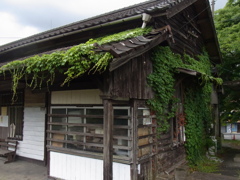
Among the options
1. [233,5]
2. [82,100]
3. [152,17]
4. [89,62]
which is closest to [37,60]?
[89,62]

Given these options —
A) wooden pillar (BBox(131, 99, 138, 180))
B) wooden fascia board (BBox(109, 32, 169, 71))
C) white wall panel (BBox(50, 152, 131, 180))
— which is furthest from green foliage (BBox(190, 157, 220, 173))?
wooden fascia board (BBox(109, 32, 169, 71))

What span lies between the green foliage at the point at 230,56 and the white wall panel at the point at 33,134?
35.1 feet

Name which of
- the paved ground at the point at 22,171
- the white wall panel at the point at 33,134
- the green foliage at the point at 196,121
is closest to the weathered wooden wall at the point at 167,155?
the green foliage at the point at 196,121

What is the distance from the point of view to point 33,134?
7938mm

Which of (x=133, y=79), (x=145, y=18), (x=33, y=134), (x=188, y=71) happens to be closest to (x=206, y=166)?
(x=188, y=71)

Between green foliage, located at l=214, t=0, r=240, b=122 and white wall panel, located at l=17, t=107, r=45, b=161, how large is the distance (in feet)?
35.1

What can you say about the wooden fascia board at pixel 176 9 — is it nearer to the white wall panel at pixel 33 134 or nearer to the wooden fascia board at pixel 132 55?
the wooden fascia board at pixel 132 55

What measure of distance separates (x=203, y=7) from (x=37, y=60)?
7762mm

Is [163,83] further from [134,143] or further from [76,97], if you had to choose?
[76,97]

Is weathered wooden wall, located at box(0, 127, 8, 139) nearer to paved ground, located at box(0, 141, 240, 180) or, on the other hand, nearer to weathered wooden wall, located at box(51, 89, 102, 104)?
paved ground, located at box(0, 141, 240, 180)

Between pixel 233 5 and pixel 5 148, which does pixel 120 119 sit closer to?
pixel 5 148

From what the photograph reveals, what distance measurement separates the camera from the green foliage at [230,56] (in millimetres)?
12250

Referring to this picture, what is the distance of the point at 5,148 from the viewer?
28.8 feet

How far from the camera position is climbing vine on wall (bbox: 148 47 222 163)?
229 inches
